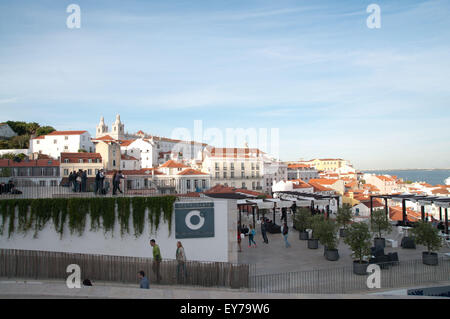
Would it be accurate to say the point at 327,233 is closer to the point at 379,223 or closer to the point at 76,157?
the point at 379,223

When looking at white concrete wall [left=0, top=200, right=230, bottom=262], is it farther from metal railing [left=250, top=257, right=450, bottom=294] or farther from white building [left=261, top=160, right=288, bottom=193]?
white building [left=261, top=160, right=288, bottom=193]

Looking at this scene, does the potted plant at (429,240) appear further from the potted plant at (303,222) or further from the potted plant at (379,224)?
the potted plant at (303,222)

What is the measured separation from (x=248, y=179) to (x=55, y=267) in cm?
7517

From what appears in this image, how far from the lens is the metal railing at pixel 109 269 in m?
12.1

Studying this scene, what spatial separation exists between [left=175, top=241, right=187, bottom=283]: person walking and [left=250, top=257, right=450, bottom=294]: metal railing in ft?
7.93

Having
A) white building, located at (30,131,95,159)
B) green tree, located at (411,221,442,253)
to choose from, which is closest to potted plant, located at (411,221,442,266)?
green tree, located at (411,221,442,253)

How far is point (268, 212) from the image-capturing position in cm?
3231

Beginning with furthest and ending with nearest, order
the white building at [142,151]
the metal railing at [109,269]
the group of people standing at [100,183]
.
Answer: the white building at [142,151] < the group of people standing at [100,183] < the metal railing at [109,269]

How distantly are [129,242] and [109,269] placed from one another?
1.93 meters

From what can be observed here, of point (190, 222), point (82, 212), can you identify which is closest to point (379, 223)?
point (190, 222)

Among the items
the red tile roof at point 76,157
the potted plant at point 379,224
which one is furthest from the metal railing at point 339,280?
the red tile roof at point 76,157

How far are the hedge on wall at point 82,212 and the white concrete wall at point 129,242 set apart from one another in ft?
0.68

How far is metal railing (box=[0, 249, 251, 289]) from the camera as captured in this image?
1206 centimetres
